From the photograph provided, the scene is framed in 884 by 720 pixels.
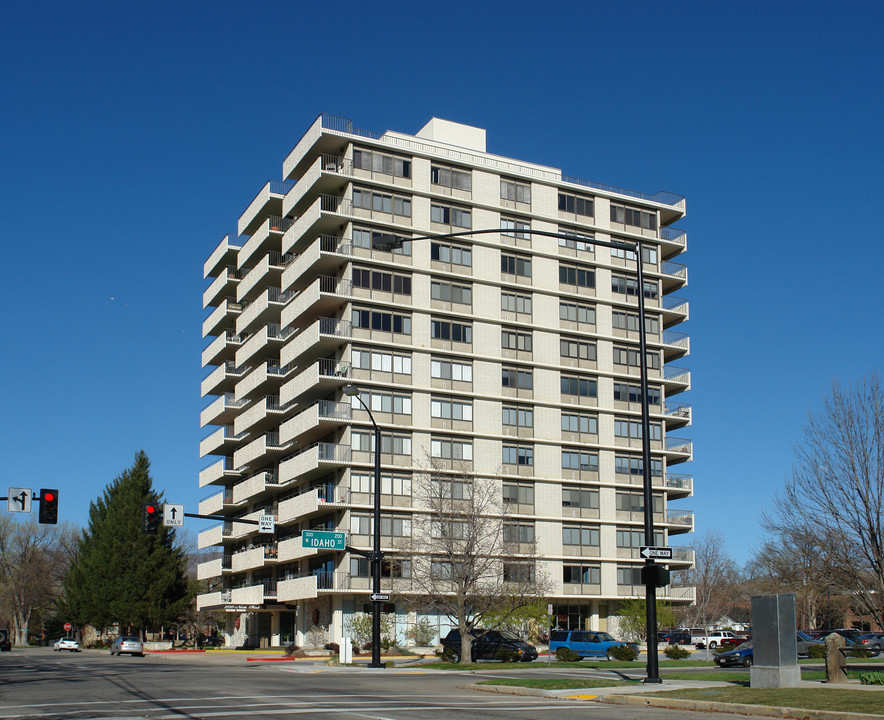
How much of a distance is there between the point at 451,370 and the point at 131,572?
36349 millimetres

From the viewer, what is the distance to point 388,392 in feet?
208

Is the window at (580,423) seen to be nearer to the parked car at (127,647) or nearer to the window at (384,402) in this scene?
the window at (384,402)

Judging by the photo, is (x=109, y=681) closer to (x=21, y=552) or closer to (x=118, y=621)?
(x=118, y=621)

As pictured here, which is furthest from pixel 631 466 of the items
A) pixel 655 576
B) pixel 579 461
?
pixel 655 576

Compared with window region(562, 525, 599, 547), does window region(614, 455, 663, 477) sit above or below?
above

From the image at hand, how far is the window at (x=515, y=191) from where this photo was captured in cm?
7025

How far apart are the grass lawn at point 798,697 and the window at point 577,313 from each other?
1972 inches

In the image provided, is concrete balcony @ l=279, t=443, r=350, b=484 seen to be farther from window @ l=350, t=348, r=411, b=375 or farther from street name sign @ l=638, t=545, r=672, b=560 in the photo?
street name sign @ l=638, t=545, r=672, b=560

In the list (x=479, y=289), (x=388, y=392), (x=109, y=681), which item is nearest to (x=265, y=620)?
(x=388, y=392)

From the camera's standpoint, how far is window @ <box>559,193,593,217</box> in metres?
72.8

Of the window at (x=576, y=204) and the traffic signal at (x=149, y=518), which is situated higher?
the window at (x=576, y=204)

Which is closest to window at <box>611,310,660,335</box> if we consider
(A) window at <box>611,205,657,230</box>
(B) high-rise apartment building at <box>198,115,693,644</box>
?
(B) high-rise apartment building at <box>198,115,693,644</box>

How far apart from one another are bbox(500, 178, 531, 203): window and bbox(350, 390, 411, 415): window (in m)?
17.2

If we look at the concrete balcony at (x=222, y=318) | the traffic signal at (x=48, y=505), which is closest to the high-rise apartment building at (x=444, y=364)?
the concrete balcony at (x=222, y=318)
